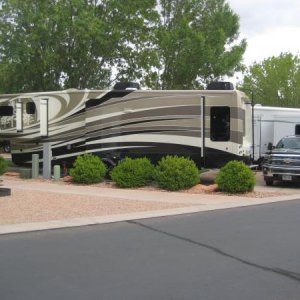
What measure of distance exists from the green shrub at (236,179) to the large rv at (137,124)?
6.34 ft

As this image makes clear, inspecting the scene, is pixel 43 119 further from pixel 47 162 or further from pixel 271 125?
pixel 271 125

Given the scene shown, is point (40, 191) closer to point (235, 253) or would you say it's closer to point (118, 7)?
point (235, 253)

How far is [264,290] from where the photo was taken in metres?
5.71

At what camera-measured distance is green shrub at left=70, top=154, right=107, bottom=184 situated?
16.8 m

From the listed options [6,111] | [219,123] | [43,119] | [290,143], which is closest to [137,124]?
[219,123]

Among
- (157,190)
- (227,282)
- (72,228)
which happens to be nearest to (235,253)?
(227,282)

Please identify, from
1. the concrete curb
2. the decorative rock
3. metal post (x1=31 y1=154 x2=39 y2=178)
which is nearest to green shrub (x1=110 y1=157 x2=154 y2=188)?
the concrete curb

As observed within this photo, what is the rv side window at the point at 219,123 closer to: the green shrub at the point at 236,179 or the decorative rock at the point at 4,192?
the green shrub at the point at 236,179

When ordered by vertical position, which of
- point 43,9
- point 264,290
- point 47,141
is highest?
point 43,9

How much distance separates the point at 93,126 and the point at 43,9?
274 inches

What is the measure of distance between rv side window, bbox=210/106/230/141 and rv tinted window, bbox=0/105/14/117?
26.3 ft

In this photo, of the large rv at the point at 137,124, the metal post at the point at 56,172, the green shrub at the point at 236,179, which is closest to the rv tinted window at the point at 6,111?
the large rv at the point at 137,124

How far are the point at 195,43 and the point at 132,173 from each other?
12742mm

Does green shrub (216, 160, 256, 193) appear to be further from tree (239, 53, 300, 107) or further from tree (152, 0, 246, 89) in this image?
tree (239, 53, 300, 107)
